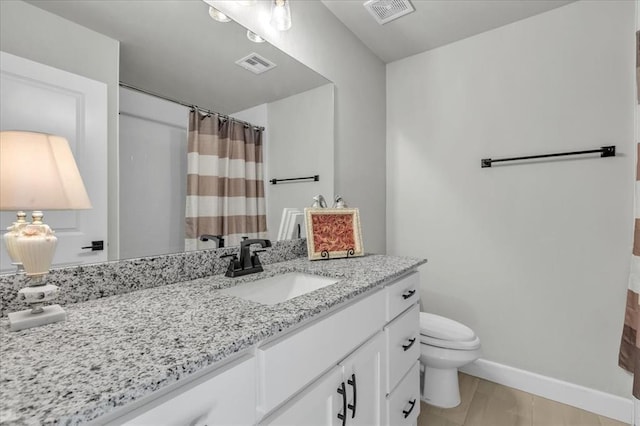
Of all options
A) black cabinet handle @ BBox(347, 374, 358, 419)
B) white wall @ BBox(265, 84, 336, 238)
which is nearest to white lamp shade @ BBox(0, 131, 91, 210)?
white wall @ BBox(265, 84, 336, 238)

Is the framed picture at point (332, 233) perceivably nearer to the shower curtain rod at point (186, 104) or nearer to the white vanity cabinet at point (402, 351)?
the white vanity cabinet at point (402, 351)

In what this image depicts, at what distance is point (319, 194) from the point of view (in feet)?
5.58

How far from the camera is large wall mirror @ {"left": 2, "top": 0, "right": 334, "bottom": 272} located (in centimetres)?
94

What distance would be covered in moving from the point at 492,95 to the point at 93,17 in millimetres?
2079

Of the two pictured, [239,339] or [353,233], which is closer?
[239,339]

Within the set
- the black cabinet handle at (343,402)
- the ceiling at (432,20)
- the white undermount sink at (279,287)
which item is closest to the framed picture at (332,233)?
the white undermount sink at (279,287)

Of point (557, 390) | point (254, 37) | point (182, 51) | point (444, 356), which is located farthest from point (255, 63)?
point (557, 390)

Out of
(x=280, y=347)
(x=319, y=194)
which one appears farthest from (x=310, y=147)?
(x=280, y=347)

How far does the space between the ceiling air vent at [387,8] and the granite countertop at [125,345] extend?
1640mm

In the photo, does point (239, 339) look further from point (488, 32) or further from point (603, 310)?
Result: point (488, 32)

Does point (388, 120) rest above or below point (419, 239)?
above

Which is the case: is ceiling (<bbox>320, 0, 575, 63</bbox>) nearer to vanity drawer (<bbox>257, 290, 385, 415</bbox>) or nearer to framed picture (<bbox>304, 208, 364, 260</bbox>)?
framed picture (<bbox>304, 208, 364, 260</bbox>)

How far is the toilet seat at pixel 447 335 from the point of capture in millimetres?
1575

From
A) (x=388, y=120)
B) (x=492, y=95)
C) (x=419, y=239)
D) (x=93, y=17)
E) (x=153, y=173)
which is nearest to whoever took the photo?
(x=93, y=17)
